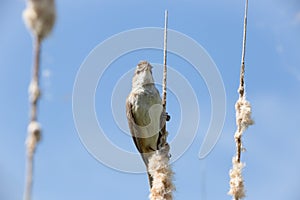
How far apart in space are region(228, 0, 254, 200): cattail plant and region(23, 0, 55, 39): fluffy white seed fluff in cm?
302

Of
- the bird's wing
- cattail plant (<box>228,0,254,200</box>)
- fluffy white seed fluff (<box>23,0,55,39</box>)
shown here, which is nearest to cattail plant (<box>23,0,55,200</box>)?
fluffy white seed fluff (<box>23,0,55,39</box>)

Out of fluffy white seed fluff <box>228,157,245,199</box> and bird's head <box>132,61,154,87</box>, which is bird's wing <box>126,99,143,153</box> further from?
fluffy white seed fluff <box>228,157,245,199</box>

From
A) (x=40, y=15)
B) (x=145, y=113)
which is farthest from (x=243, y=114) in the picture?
(x=40, y=15)

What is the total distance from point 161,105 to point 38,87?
182 inches

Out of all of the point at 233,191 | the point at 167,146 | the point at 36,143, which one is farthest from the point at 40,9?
the point at 167,146

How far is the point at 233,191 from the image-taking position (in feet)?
17.3

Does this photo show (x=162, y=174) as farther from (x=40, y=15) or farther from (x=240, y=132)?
(x=40, y=15)

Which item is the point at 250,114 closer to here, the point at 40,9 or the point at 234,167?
the point at 234,167

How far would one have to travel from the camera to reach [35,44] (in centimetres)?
221

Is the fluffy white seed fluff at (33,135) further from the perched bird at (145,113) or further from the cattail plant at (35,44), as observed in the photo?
the perched bird at (145,113)

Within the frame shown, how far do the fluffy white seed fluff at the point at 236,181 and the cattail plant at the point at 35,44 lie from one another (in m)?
3.29

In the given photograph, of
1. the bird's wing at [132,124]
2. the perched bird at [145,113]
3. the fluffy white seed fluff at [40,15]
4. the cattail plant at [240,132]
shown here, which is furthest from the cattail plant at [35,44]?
the bird's wing at [132,124]

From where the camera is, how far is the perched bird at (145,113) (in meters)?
6.94

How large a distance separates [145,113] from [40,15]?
4711mm
